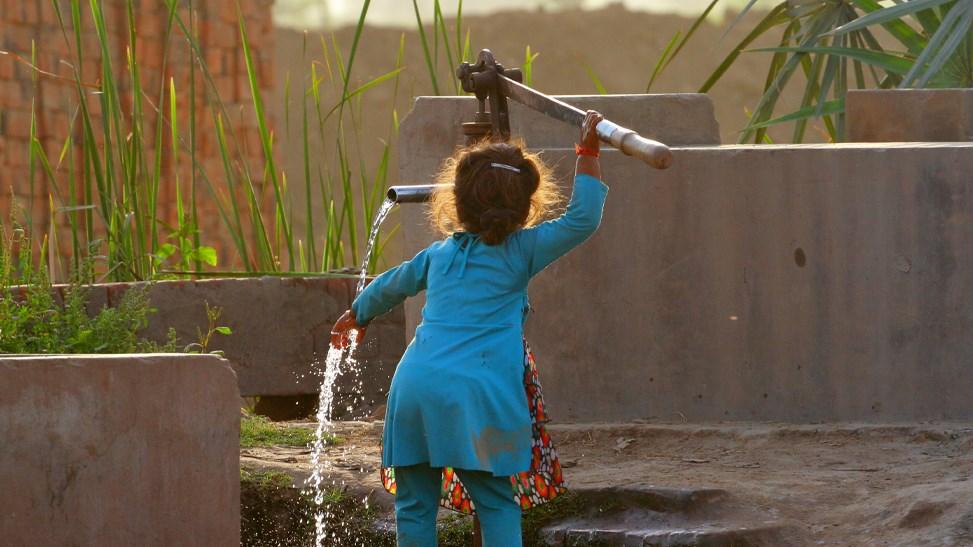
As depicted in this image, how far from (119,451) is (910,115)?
2972 mm

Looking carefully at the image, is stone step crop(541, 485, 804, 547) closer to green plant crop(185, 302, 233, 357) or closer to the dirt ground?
the dirt ground

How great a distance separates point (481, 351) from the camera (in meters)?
3.02

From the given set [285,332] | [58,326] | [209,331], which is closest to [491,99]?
[58,326]

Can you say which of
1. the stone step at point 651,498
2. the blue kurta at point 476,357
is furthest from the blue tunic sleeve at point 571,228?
the stone step at point 651,498

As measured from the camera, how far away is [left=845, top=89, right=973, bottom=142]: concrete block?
16.0 feet

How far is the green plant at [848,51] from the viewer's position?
5.87 meters

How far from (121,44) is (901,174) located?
24.0 feet

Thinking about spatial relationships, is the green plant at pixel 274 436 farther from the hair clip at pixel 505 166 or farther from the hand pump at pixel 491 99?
the hair clip at pixel 505 166

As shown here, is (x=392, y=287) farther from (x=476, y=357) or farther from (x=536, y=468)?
(x=536, y=468)

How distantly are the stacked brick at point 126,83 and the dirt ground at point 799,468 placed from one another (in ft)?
18.3

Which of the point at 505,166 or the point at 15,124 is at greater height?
the point at 15,124

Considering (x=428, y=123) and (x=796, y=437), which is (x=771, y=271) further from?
(x=428, y=123)

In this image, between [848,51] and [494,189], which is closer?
[494,189]

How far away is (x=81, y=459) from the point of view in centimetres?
313
